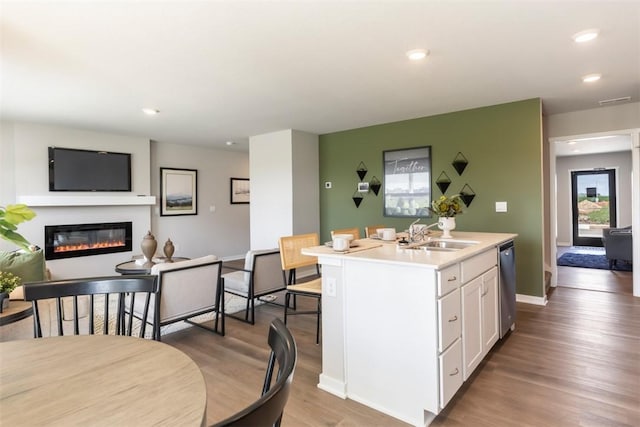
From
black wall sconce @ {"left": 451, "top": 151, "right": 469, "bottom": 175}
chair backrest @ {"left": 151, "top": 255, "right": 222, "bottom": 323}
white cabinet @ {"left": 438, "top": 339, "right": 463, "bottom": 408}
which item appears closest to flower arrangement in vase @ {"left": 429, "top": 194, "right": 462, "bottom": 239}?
white cabinet @ {"left": 438, "top": 339, "right": 463, "bottom": 408}

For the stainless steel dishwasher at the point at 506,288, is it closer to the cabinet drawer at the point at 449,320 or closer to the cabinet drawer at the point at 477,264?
the cabinet drawer at the point at 477,264

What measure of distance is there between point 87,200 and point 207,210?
7.45ft

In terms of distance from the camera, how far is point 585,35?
8.18ft

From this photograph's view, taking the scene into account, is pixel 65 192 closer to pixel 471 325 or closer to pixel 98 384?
pixel 98 384

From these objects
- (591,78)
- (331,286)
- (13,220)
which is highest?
(591,78)

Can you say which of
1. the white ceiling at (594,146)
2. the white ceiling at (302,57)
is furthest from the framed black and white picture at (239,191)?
the white ceiling at (594,146)

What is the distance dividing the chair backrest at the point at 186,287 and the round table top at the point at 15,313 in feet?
2.57

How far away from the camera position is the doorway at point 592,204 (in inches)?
330

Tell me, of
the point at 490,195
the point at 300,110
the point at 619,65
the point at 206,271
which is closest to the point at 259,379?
the point at 206,271

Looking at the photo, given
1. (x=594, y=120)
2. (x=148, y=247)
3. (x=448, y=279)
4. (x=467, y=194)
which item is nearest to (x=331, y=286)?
(x=448, y=279)

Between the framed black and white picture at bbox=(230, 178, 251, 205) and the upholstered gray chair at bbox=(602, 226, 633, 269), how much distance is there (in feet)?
22.2

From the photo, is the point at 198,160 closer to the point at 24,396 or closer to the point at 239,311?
the point at 239,311

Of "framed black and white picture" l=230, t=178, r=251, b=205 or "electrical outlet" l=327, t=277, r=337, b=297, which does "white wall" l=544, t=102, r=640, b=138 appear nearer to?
"electrical outlet" l=327, t=277, r=337, b=297

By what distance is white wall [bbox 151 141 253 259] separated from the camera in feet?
21.6
